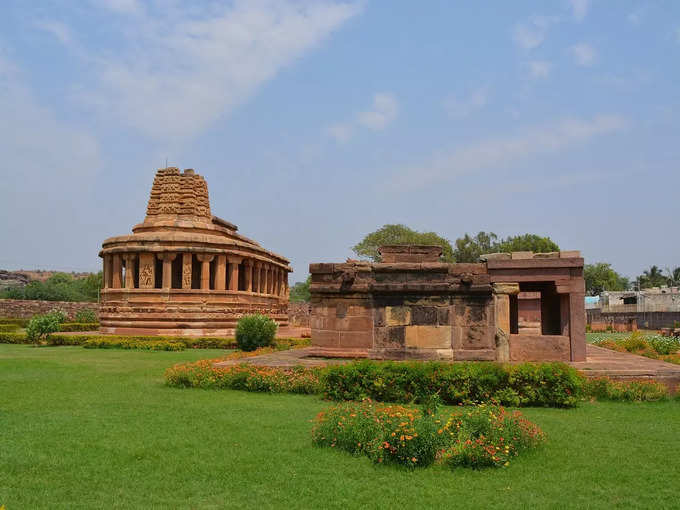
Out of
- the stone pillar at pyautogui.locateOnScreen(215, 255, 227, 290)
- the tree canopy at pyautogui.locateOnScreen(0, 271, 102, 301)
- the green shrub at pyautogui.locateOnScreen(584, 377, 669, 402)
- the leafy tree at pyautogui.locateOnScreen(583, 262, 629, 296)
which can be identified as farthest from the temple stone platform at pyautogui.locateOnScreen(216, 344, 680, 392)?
the leafy tree at pyautogui.locateOnScreen(583, 262, 629, 296)

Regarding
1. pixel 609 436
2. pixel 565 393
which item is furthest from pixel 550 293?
pixel 609 436

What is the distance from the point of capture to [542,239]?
61969 mm

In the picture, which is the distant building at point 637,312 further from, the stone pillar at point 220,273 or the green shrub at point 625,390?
the green shrub at point 625,390

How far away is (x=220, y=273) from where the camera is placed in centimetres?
2853

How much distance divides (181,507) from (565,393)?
6.54 metres

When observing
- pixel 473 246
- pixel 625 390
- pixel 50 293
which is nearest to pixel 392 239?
pixel 473 246

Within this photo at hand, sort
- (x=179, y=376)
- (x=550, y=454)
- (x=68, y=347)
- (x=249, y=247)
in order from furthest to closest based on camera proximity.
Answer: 1. (x=249, y=247)
2. (x=68, y=347)
3. (x=179, y=376)
4. (x=550, y=454)

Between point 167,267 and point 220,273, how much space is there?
254 cm

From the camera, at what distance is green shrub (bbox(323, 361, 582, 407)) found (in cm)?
920

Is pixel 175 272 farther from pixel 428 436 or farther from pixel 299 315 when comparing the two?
pixel 428 436

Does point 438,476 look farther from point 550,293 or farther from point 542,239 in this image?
point 542,239

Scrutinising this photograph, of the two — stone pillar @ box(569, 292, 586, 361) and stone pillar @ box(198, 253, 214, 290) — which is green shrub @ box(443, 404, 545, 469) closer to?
stone pillar @ box(569, 292, 586, 361)

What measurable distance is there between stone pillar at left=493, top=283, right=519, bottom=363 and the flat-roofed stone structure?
0.07 feet

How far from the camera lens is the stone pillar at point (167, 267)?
27531mm
